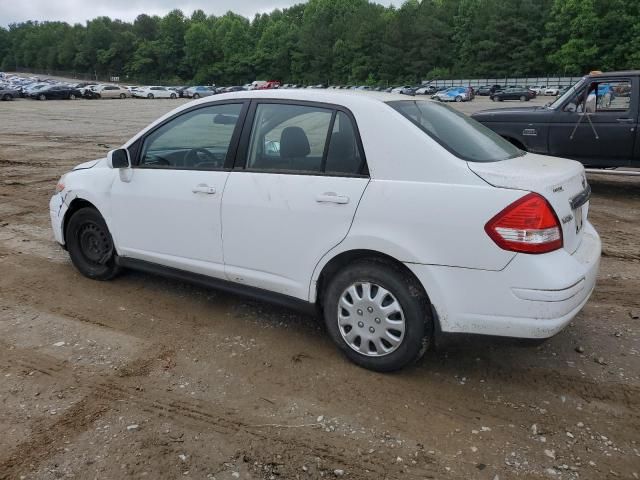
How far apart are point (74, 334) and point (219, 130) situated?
1.85 meters

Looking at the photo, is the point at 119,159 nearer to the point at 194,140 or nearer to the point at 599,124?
the point at 194,140

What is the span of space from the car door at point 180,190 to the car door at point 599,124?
653 centimetres

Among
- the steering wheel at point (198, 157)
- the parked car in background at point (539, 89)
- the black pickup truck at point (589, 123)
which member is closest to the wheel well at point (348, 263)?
the steering wheel at point (198, 157)

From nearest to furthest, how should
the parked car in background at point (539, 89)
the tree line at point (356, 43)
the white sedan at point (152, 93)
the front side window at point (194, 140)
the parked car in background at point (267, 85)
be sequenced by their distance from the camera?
the front side window at point (194, 140)
the parked car in background at point (267, 85)
the white sedan at point (152, 93)
the parked car in background at point (539, 89)
the tree line at point (356, 43)

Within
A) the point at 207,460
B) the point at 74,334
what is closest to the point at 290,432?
the point at 207,460

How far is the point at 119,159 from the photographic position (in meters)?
4.58

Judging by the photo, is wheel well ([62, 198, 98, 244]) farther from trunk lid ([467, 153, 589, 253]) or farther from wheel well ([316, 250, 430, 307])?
→ trunk lid ([467, 153, 589, 253])

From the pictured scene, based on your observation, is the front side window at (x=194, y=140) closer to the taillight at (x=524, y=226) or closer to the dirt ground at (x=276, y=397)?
the dirt ground at (x=276, y=397)

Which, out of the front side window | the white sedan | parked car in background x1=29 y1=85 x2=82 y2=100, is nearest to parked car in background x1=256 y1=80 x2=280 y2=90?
the front side window

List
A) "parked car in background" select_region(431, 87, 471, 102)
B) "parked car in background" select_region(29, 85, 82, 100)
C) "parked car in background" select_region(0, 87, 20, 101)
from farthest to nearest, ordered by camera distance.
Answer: "parked car in background" select_region(431, 87, 471, 102)
"parked car in background" select_region(29, 85, 82, 100)
"parked car in background" select_region(0, 87, 20, 101)

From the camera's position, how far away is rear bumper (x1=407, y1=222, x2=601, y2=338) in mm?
3037

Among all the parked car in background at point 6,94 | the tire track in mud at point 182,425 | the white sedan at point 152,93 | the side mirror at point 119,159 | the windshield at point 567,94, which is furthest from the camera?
the white sedan at point 152,93

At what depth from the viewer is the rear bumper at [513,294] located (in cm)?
304

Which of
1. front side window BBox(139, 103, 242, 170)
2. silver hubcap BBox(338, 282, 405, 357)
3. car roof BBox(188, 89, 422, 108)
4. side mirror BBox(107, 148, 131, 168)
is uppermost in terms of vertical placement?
car roof BBox(188, 89, 422, 108)
